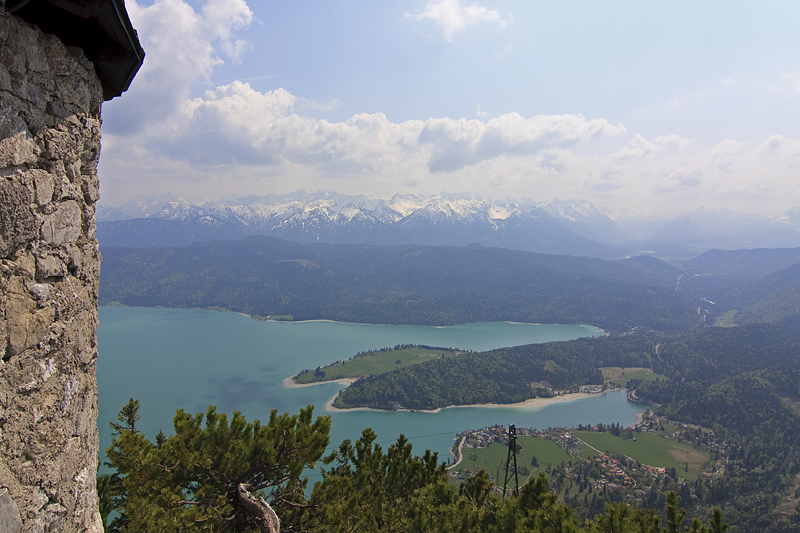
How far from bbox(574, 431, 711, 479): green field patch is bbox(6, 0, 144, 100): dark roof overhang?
62288mm

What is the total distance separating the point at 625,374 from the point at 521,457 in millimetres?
50402

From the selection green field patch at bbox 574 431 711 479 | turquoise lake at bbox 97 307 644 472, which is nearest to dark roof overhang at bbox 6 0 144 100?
turquoise lake at bbox 97 307 644 472

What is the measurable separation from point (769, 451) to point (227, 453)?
80723mm

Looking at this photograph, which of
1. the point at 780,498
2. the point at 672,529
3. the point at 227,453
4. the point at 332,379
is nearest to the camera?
the point at 227,453

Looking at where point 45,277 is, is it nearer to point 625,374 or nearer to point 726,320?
point 625,374

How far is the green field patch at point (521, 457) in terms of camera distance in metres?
48.4

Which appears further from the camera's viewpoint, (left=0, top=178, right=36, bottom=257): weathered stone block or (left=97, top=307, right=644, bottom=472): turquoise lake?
(left=97, top=307, right=644, bottom=472): turquoise lake

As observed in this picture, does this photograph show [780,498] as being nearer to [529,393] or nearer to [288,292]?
[529,393]

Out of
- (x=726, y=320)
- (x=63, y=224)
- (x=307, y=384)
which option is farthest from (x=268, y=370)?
(x=726, y=320)

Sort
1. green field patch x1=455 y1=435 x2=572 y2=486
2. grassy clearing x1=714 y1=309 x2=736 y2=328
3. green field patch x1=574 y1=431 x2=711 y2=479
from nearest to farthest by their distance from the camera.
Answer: green field patch x1=455 y1=435 x2=572 y2=486 → green field patch x1=574 y1=431 x2=711 y2=479 → grassy clearing x1=714 y1=309 x2=736 y2=328

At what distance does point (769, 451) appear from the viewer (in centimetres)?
6081

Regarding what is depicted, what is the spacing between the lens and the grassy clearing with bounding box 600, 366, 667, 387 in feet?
290

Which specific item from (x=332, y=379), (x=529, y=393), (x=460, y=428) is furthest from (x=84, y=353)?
(x=529, y=393)

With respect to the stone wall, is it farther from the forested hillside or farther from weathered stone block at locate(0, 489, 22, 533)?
the forested hillside
